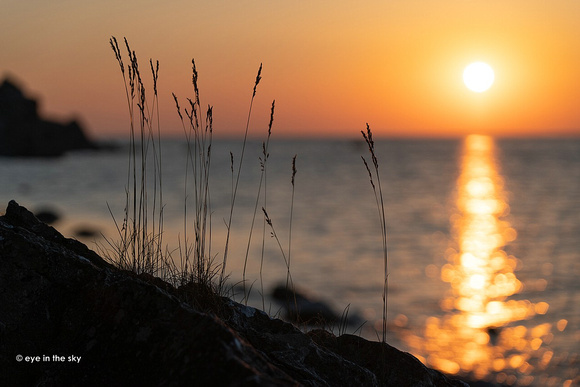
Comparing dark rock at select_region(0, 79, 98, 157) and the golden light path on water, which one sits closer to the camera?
the golden light path on water

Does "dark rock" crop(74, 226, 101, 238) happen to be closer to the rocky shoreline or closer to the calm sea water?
the calm sea water

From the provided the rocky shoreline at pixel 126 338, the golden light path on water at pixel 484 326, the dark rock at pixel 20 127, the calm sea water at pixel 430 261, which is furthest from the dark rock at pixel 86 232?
the dark rock at pixel 20 127

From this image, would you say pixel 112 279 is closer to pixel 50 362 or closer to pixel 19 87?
pixel 50 362

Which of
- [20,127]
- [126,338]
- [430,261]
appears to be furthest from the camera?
[20,127]

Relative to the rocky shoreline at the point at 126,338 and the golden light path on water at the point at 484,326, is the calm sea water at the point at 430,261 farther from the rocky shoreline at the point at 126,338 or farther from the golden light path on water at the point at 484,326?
the rocky shoreline at the point at 126,338

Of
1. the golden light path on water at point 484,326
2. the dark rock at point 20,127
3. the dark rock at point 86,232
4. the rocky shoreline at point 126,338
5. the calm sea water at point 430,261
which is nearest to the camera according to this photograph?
the rocky shoreline at point 126,338

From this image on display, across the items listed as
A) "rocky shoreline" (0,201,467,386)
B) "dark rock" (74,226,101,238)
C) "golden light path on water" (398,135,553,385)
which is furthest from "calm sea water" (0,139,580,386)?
"rocky shoreline" (0,201,467,386)

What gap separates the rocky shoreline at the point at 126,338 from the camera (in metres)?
2.30

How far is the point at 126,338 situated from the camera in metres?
2.57

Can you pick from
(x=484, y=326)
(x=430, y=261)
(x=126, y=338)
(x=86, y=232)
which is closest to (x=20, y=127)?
(x=86, y=232)

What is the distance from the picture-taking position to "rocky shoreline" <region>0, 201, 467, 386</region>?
7.55ft

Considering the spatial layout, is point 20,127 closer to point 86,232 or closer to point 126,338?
point 86,232

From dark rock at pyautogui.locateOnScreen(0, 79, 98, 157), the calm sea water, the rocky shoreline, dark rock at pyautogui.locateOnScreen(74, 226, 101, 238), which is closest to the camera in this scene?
the rocky shoreline

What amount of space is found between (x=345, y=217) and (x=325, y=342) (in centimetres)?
3470
